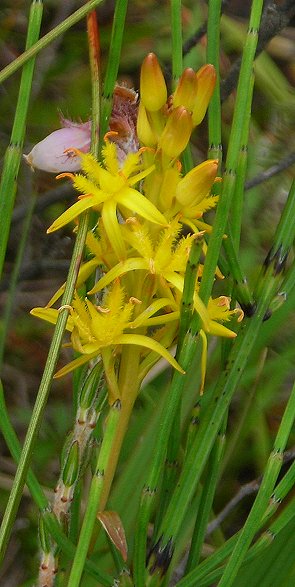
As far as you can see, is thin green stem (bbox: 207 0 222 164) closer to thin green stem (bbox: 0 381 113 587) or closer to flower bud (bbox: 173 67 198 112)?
flower bud (bbox: 173 67 198 112)

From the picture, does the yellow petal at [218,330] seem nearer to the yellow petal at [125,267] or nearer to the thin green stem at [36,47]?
the yellow petal at [125,267]

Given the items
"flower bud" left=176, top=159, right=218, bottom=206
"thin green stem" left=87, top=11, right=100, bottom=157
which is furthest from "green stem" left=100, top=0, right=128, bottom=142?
"flower bud" left=176, top=159, right=218, bottom=206

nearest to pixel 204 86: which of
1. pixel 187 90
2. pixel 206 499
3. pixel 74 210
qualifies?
pixel 187 90

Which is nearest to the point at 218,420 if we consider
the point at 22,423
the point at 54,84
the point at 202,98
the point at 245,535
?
the point at 245,535

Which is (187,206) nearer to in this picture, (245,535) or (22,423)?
(245,535)

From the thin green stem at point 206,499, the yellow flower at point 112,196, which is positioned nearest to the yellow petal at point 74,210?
the yellow flower at point 112,196

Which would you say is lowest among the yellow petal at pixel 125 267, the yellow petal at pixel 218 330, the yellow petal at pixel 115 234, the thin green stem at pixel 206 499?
the thin green stem at pixel 206 499

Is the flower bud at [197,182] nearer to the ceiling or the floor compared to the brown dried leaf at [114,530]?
nearer to the ceiling
